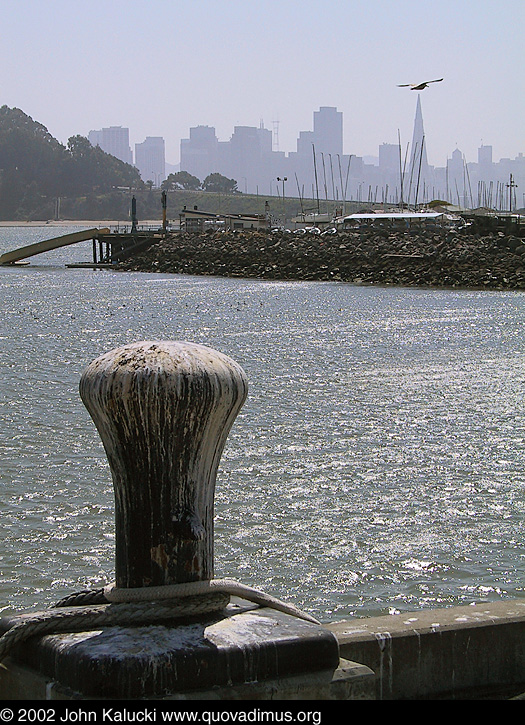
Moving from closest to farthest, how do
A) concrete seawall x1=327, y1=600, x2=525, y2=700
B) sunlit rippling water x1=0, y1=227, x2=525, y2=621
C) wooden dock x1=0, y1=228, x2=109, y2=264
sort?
concrete seawall x1=327, y1=600, x2=525, y2=700
sunlit rippling water x1=0, y1=227, x2=525, y2=621
wooden dock x1=0, y1=228, x2=109, y2=264

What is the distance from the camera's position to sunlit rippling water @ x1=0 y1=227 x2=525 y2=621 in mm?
8125

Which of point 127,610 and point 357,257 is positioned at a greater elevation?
point 357,257

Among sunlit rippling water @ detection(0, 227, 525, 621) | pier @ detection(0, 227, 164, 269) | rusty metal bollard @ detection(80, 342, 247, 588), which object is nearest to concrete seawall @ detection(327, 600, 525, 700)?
rusty metal bollard @ detection(80, 342, 247, 588)

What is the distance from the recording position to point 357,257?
57812 millimetres

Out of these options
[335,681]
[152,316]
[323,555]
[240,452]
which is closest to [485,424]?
[240,452]

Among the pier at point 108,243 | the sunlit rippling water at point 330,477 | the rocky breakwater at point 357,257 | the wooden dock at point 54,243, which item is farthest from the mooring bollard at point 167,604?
the pier at point 108,243

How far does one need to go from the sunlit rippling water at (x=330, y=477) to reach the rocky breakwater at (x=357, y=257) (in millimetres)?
24130

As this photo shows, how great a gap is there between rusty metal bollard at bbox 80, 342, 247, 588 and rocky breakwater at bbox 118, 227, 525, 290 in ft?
148

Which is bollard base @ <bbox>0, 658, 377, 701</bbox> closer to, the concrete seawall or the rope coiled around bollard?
the rope coiled around bollard

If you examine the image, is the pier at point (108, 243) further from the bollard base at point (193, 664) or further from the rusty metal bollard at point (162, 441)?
the bollard base at point (193, 664)

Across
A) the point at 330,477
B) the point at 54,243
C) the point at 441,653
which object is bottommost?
the point at 330,477

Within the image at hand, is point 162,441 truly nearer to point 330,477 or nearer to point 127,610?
point 127,610

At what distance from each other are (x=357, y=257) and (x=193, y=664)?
55532 millimetres

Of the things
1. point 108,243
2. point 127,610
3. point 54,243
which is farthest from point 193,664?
point 108,243
